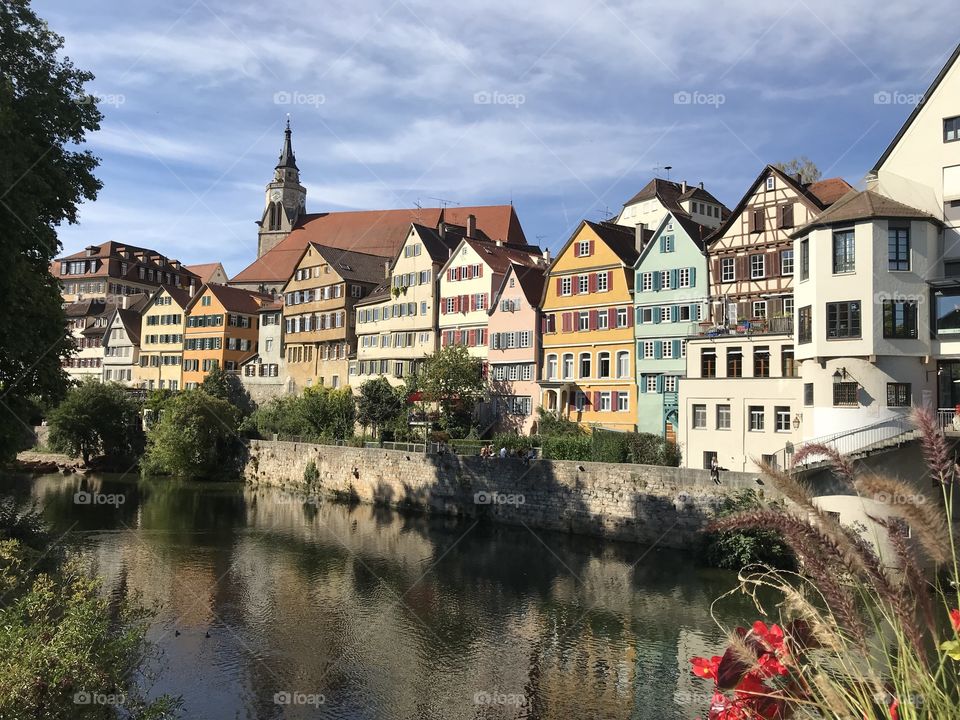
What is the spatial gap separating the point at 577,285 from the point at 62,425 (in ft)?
122

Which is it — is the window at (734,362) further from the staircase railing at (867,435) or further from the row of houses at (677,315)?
the staircase railing at (867,435)

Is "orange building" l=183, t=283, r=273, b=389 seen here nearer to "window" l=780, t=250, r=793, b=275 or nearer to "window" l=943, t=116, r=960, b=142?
"window" l=780, t=250, r=793, b=275

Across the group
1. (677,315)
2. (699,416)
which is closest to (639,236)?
(677,315)

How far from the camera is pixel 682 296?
38688 millimetres

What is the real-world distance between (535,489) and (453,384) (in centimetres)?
1179

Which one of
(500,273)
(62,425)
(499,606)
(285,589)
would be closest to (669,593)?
(499,606)

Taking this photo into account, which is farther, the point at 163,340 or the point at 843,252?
the point at 163,340

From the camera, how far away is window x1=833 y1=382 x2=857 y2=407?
87.7ft

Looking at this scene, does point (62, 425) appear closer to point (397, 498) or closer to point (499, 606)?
point (397, 498)

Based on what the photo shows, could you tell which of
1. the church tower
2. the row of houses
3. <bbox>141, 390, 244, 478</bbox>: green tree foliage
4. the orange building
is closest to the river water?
the row of houses

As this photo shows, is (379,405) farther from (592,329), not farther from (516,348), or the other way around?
(592,329)

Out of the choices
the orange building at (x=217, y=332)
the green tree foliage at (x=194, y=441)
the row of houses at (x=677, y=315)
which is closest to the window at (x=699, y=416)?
the row of houses at (x=677, y=315)

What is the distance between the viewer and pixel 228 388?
211 ft

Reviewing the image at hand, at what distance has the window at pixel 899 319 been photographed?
85.9 ft
